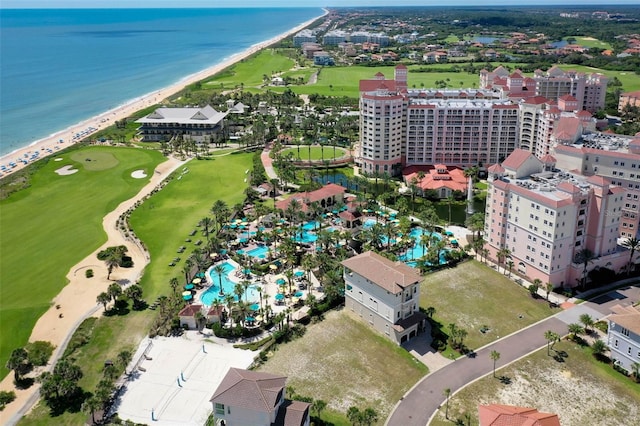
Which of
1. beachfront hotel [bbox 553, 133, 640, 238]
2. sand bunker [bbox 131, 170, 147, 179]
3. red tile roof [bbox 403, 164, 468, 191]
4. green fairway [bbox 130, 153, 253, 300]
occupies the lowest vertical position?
green fairway [bbox 130, 153, 253, 300]

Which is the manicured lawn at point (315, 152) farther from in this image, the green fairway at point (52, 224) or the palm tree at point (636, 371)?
the palm tree at point (636, 371)

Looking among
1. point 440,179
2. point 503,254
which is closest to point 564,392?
point 503,254

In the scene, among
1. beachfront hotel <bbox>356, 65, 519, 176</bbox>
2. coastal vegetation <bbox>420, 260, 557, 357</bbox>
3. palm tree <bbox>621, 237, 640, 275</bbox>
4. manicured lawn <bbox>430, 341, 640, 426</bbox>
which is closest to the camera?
manicured lawn <bbox>430, 341, 640, 426</bbox>

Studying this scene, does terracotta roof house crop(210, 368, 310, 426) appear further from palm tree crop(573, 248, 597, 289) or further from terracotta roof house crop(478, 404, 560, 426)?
palm tree crop(573, 248, 597, 289)

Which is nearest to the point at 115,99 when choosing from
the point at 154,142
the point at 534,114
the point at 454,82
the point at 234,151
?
the point at 154,142

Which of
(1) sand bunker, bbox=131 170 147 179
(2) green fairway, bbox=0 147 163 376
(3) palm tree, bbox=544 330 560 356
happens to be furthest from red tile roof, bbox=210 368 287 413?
(1) sand bunker, bbox=131 170 147 179

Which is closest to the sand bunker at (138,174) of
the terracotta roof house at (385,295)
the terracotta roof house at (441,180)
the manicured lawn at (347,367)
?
the terracotta roof house at (441,180)
